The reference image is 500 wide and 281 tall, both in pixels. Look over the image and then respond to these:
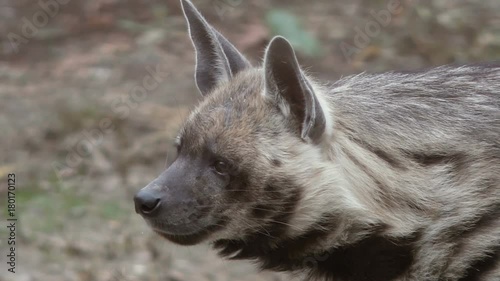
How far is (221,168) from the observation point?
4.48 metres

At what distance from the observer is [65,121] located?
8.29m

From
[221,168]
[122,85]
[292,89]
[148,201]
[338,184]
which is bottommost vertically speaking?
[122,85]

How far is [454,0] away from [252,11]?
6.70ft

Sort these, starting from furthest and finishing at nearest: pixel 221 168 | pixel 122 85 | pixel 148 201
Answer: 1. pixel 122 85
2. pixel 221 168
3. pixel 148 201

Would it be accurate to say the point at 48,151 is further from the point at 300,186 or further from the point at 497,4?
the point at 497,4

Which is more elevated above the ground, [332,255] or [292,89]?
[292,89]

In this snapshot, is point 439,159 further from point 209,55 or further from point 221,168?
point 209,55

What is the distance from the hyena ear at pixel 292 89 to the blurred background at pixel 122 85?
7.08 ft

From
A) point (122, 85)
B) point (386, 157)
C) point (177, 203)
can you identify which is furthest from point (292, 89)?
point (122, 85)

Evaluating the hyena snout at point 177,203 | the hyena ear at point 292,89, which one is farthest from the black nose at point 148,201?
the hyena ear at point 292,89

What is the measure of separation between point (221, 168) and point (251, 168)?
0.46 ft

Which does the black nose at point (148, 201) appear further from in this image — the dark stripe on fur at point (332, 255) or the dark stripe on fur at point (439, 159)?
the dark stripe on fur at point (439, 159)

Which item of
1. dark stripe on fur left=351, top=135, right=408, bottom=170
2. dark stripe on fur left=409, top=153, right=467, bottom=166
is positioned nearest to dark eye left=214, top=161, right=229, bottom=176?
dark stripe on fur left=351, top=135, right=408, bottom=170

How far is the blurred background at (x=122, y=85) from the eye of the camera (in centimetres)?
675
